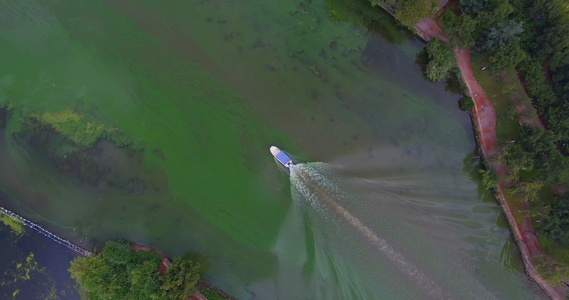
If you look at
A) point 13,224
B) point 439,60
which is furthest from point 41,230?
point 439,60

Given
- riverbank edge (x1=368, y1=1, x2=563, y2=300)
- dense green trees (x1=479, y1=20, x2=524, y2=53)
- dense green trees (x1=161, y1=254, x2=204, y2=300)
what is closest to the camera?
dense green trees (x1=479, y1=20, x2=524, y2=53)

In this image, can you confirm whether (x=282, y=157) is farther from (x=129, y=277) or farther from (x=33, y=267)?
(x=33, y=267)

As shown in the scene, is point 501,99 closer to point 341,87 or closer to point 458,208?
point 458,208

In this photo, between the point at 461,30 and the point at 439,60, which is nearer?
the point at 461,30

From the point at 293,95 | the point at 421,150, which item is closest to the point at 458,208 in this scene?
the point at 421,150

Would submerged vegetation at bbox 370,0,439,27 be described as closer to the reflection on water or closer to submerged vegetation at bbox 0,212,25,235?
the reflection on water

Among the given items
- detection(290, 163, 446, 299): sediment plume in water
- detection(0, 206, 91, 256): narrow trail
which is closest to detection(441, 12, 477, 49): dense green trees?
detection(290, 163, 446, 299): sediment plume in water

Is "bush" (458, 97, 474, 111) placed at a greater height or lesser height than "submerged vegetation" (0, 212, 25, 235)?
greater

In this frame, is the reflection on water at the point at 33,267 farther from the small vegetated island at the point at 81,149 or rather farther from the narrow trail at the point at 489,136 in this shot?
the narrow trail at the point at 489,136
